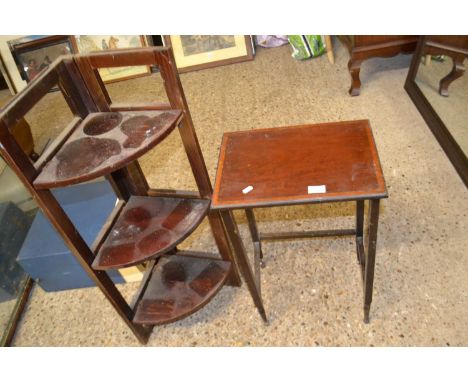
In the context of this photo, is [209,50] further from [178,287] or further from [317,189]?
[317,189]

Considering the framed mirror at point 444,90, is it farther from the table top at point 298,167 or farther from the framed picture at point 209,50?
the framed picture at point 209,50

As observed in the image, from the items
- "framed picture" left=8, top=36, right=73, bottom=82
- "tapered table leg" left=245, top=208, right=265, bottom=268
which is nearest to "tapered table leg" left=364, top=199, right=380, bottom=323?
"tapered table leg" left=245, top=208, right=265, bottom=268

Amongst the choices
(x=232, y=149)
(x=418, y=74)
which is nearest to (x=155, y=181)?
(x=232, y=149)

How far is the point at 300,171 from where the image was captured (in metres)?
1.24

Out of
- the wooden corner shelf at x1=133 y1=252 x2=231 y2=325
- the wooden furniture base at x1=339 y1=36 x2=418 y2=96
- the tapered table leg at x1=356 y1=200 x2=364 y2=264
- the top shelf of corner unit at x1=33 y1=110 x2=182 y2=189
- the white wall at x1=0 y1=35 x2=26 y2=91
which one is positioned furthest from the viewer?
the white wall at x1=0 y1=35 x2=26 y2=91

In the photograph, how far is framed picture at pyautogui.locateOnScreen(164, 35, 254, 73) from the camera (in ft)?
11.2

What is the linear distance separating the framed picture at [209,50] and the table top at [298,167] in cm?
223

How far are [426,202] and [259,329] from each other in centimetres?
106

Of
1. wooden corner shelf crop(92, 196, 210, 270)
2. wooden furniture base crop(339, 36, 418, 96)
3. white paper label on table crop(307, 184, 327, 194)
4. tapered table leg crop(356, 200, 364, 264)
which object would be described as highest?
white paper label on table crop(307, 184, 327, 194)

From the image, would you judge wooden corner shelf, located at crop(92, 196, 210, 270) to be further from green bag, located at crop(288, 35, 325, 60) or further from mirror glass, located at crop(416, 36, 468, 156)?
green bag, located at crop(288, 35, 325, 60)

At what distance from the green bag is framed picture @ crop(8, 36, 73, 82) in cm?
191

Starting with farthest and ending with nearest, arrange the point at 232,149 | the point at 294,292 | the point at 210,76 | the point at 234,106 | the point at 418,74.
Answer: the point at 210,76, the point at 234,106, the point at 418,74, the point at 294,292, the point at 232,149

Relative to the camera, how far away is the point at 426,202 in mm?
1959

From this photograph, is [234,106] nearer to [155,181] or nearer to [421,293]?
[155,181]
